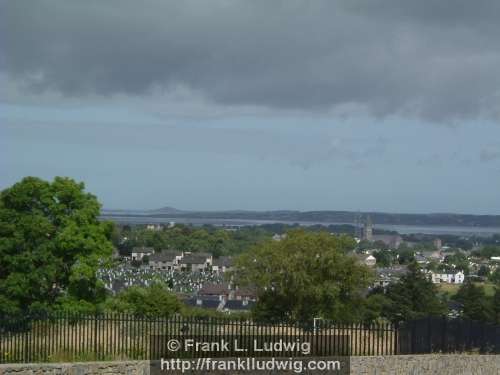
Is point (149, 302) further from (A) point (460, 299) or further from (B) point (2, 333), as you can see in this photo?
(A) point (460, 299)

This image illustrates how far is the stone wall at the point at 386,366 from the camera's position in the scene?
56.3 feet

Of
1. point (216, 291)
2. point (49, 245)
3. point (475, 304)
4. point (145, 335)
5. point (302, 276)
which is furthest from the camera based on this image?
point (216, 291)

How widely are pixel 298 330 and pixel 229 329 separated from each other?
5.40 ft

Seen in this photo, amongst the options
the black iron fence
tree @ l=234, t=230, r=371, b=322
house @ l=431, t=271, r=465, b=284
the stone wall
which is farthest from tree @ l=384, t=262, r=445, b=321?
house @ l=431, t=271, r=465, b=284

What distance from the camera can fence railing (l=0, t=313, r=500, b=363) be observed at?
19.1 m

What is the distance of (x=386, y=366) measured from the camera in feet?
66.6

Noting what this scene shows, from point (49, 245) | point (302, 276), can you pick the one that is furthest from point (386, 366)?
point (49, 245)

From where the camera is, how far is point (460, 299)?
99.1 metres

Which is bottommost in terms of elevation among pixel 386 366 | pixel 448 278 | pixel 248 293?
pixel 448 278

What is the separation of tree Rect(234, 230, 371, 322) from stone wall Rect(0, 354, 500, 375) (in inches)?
532

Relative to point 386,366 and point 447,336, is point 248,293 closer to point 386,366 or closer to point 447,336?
point 447,336

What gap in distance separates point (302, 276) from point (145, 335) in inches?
657

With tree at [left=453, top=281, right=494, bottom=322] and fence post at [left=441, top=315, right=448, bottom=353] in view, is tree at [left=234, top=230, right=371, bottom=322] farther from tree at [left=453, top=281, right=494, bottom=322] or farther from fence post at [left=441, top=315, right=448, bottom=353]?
tree at [left=453, top=281, right=494, bottom=322]

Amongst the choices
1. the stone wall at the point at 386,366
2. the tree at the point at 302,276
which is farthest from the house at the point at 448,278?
the stone wall at the point at 386,366
